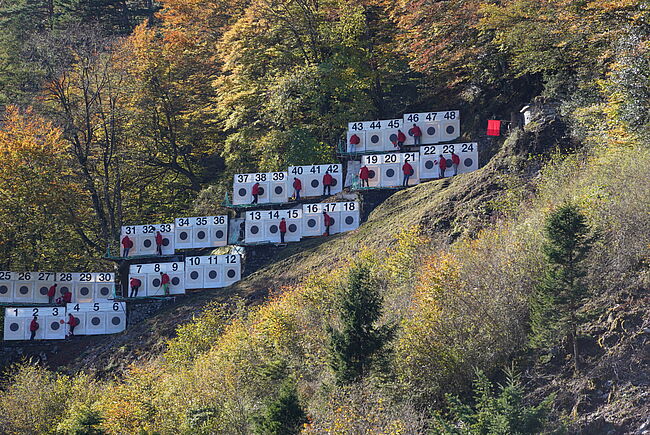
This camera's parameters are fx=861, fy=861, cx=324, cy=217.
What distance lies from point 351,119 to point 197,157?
1188 centimetres

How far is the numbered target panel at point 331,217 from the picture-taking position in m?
37.8

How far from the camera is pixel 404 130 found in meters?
40.8

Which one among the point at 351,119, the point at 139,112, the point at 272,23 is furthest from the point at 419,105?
the point at 139,112

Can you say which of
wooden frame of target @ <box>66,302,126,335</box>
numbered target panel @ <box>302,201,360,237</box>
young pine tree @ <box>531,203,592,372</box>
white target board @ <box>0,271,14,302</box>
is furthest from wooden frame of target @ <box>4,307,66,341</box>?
young pine tree @ <box>531,203,592,372</box>

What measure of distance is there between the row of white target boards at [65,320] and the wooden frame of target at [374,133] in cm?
1343

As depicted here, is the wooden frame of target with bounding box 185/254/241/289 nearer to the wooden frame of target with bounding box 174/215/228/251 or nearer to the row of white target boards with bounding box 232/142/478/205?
the wooden frame of target with bounding box 174/215/228/251

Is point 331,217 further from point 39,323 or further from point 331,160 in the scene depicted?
point 39,323

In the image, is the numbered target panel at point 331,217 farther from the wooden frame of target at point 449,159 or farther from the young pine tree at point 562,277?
the young pine tree at point 562,277

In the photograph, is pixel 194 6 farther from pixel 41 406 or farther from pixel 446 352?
pixel 446 352

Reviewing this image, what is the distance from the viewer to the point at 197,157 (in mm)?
50531

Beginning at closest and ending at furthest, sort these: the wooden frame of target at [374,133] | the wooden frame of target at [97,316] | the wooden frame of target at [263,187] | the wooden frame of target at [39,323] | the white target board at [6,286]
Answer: the wooden frame of target at [97,316] < the wooden frame of target at [39,323] < the wooden frame of target at [263,187] < the wooden frame of target at [374,133] < the white target board at [6,286]

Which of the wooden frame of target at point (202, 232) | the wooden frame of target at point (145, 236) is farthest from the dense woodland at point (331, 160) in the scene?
the wooden frame of target at point (145, 236)

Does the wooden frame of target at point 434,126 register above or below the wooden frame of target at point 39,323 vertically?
above

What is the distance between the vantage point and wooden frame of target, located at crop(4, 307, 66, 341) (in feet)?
131
